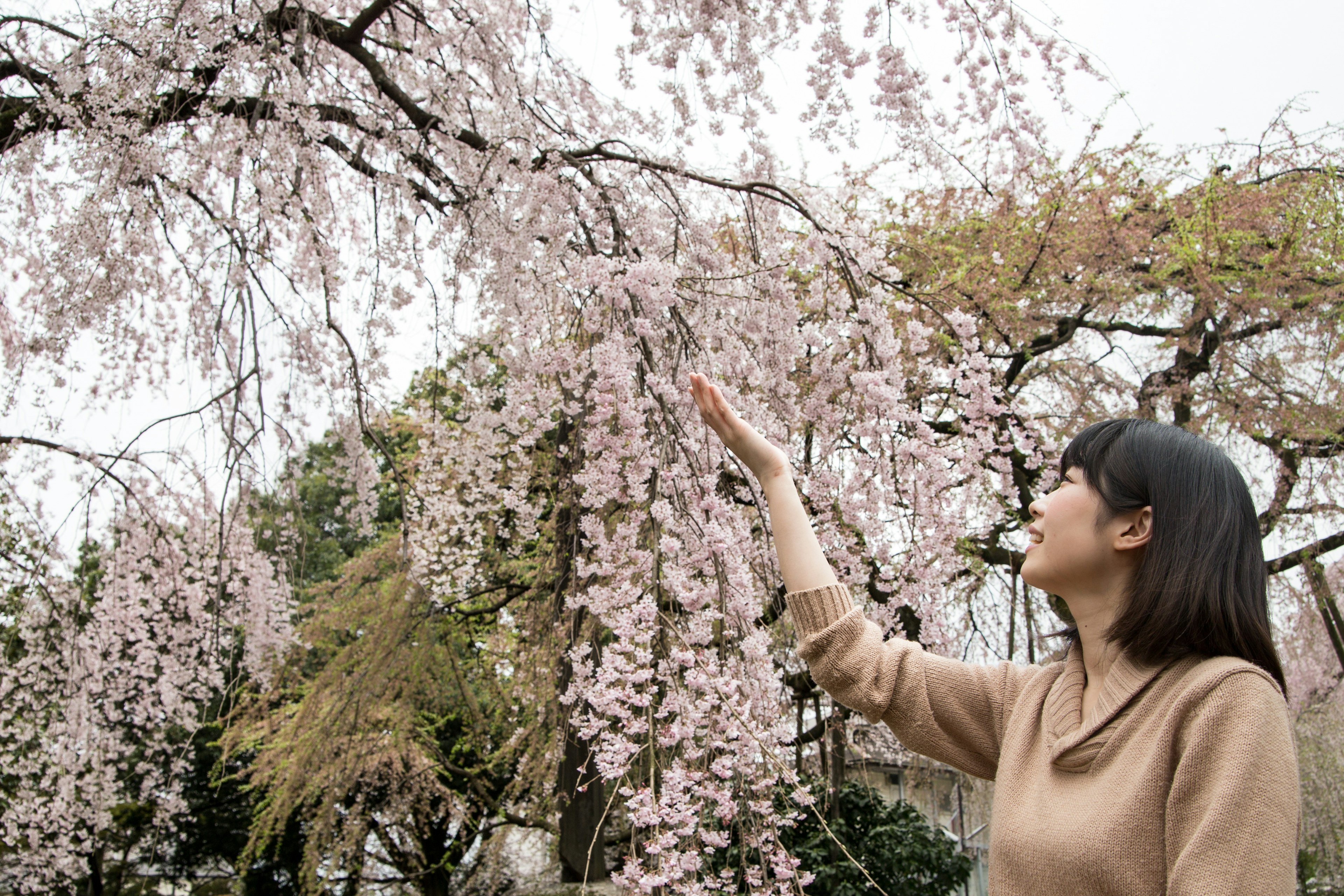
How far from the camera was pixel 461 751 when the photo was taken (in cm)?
1070

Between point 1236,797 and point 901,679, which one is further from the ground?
point 901,679

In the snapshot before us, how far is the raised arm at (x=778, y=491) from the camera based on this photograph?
113 cm

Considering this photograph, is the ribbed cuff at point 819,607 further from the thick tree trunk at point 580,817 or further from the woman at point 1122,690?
the thick tree trunk at point 580,817

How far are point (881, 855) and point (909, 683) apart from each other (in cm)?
500

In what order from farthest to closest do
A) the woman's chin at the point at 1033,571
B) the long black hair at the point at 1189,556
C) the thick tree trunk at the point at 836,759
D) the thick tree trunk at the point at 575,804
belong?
the thick tree trunk at the point at 836,759 < the thick tree trunk at the point at 575,804 < the woman's chin at the point at 1033,571 < the long black hair at the point at 1189,556

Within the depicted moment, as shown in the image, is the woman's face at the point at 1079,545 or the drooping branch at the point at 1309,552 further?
the drooping branch at the point at 1309,552

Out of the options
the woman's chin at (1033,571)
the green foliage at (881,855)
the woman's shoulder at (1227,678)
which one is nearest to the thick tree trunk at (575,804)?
the green foliage at (881,855)

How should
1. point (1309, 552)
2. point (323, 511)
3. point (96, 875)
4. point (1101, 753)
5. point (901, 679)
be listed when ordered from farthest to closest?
point (323, 511), point (96, 875), point (1309, 552), point (901, 679), point (1101, 753)

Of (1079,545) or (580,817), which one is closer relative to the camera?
(1079,545)

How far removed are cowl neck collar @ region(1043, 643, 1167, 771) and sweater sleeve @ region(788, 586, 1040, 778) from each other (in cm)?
9

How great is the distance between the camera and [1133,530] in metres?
0.97

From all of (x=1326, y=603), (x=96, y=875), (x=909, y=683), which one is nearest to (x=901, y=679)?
(x=909, y=683)

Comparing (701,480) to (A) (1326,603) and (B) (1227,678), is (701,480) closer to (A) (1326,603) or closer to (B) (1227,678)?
A: (B) (1227,678)

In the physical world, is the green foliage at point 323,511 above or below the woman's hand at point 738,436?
above
